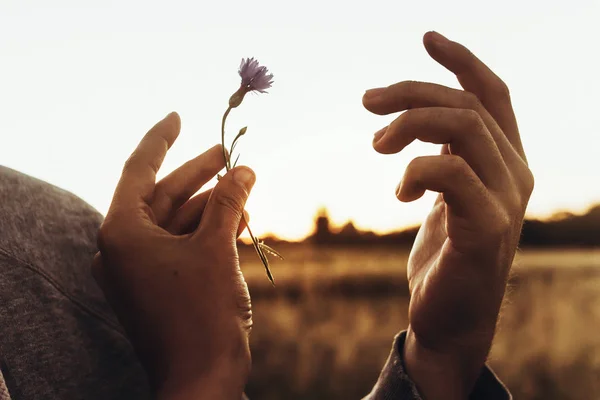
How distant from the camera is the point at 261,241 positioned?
1.08 metres

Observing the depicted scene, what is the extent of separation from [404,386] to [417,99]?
635 millimetres

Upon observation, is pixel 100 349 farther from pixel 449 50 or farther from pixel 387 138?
pixel 449 50

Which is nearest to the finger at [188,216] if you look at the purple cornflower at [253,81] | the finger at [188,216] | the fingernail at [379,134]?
the finger at [188,216]

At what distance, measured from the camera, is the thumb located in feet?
3.05

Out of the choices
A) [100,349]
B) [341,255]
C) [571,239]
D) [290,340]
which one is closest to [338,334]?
[290,340]

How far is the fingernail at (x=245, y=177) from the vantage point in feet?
3.24

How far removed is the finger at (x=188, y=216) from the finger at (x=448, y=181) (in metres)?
0.42

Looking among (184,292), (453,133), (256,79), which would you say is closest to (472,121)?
(453,133)

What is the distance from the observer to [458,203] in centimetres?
94

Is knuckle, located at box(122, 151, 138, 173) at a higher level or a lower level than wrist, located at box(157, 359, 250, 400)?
higher

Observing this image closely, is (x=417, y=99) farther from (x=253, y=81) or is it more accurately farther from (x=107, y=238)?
(x=107, y=238)

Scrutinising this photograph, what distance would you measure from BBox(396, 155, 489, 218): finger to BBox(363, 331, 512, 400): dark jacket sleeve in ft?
1.60

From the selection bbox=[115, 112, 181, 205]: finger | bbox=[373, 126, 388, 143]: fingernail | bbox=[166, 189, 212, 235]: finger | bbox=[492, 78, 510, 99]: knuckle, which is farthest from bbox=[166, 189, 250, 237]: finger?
bbox=[492, 78, 510, 99]: knuckle

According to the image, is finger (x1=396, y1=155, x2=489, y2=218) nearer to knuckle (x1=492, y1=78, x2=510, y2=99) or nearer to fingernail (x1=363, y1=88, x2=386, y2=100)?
fingernail (x1=363, y1=88, x2=386, y2=100)
